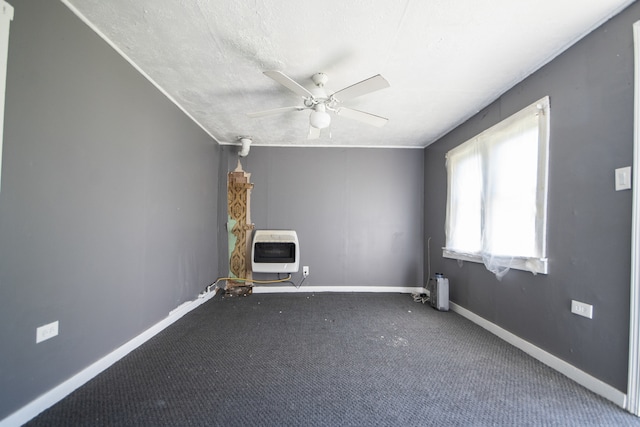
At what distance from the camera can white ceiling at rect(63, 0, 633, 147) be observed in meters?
1.50

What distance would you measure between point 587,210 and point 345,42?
6.37ft

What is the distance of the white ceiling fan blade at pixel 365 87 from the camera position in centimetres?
176

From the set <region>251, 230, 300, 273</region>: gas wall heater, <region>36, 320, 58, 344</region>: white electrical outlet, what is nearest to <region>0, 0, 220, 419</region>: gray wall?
<region>36, 320, 58, 344</region>: white electrical outlet

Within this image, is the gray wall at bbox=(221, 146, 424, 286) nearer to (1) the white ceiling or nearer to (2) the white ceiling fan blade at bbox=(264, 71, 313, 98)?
(1) the white ceiling

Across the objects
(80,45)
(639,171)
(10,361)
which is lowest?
(10,361)

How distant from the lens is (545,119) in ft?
6.45

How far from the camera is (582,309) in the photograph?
1685mm

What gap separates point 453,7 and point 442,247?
9.18 ft

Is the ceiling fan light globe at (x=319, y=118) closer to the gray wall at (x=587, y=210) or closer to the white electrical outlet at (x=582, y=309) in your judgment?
the gray wall at (x=587, y=210)

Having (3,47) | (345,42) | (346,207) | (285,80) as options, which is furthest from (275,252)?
(3,47)

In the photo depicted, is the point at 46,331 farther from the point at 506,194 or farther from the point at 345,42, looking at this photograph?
the point at 506,194

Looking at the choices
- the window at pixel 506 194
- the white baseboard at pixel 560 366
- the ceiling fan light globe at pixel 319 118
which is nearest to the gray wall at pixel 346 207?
the window at pixel 506 194

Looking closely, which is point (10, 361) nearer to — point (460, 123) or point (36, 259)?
point (36, 259)

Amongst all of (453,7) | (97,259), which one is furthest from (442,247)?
(97,259)
